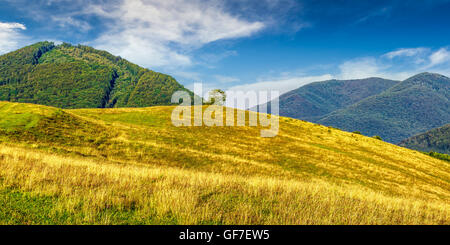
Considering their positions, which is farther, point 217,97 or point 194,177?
point 217,97

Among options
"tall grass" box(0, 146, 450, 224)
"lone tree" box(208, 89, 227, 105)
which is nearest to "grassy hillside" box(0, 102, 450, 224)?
"tall grass" box(0, 146, 450, 224)

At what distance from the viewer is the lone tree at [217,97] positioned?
117175 millimetres

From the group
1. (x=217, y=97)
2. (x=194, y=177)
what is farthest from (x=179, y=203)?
(x=217, y=97)

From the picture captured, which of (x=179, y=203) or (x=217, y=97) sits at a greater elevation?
(x=217, y=97)

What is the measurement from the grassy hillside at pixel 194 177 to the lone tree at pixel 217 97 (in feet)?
183

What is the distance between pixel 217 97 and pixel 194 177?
357ft

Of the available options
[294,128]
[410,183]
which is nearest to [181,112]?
[294,128]

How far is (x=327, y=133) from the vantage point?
203ft

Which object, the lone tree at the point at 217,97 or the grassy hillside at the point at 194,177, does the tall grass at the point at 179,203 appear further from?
the lone tree at the point at 217,97

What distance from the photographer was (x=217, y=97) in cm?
11894

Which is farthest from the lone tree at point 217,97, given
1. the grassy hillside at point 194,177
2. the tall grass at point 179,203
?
the tall grass at point 179,203

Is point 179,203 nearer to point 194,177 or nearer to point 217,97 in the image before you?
Answer: point 194,177

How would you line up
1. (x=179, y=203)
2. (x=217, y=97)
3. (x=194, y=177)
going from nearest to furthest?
(x=179, y=203)
(x=194, y=177)
(x=217, y=97)
